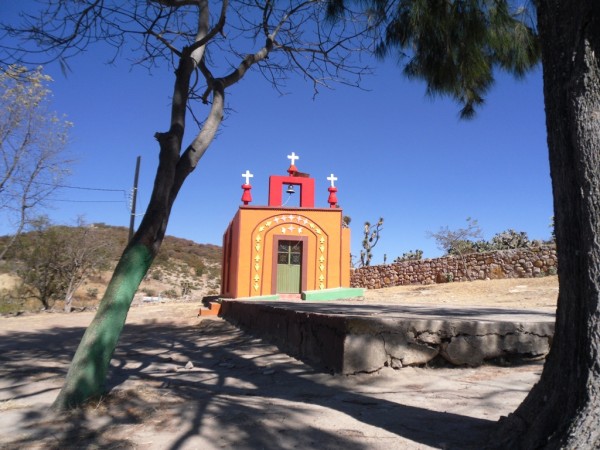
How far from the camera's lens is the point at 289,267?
1617cm

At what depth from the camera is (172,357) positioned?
6.74 metres

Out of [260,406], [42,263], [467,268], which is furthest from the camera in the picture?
[42,263]

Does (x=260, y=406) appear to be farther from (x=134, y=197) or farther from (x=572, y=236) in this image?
(x=134, y=197)

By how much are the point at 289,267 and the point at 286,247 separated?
2.31 feet

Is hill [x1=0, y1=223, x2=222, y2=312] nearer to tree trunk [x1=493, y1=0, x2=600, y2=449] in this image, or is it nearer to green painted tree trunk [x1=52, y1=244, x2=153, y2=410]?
green painted tree trunk [x1=52, y1=244, x2=153, y2=410]

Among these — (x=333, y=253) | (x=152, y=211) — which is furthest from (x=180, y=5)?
(x=333, y=253)

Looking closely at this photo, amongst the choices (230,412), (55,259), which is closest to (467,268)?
(230,412)

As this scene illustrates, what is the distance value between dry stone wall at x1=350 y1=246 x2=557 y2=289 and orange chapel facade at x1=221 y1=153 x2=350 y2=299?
16.0ft

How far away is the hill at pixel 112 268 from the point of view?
22312mm

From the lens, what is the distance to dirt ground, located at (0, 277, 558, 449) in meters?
2.83

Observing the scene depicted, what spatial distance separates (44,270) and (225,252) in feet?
30.5

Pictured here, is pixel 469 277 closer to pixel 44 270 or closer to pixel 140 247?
pixel 140 247

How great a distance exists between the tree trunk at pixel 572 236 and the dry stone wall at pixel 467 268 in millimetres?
14379

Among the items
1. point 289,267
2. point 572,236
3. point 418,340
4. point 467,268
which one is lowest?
point 418,340
